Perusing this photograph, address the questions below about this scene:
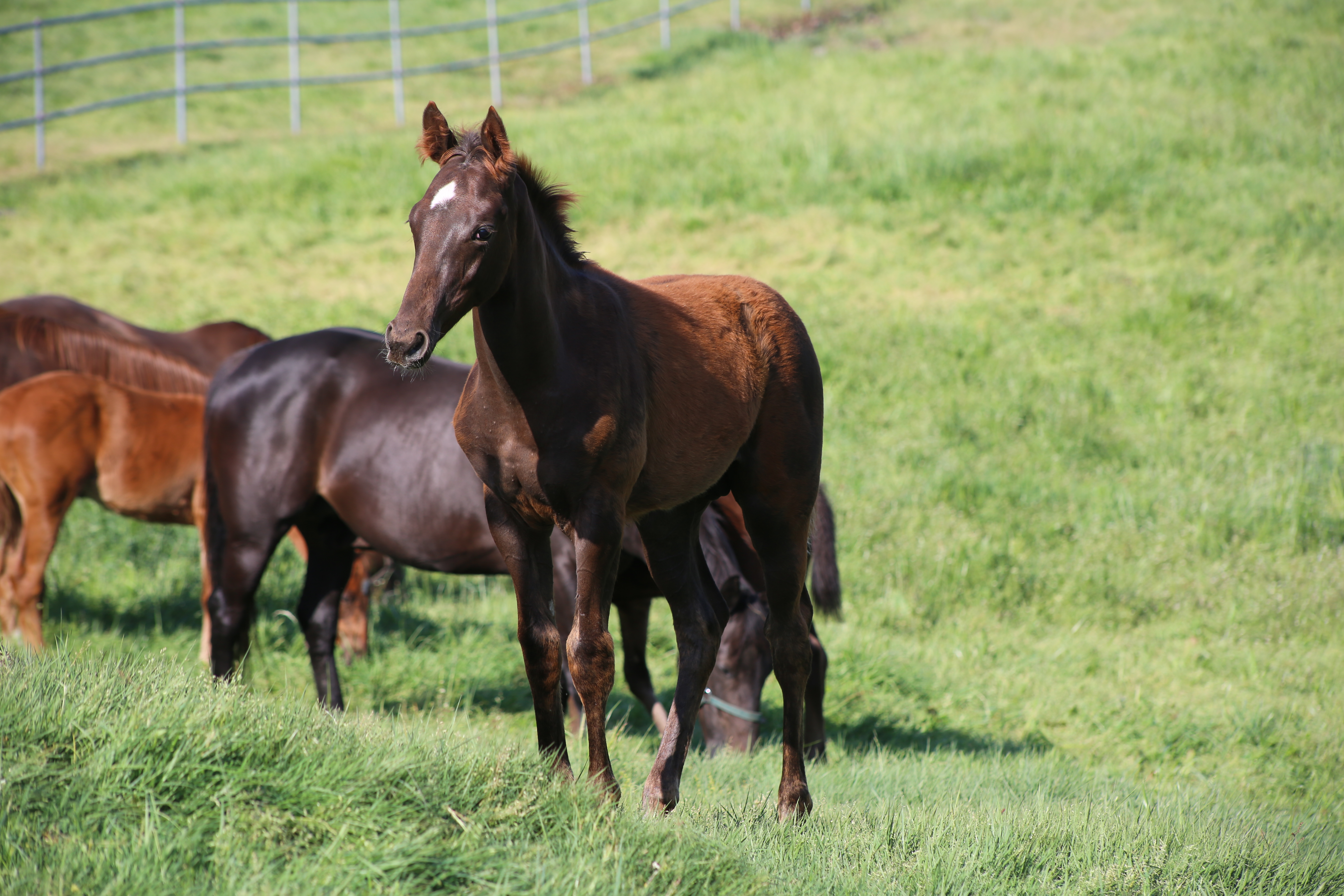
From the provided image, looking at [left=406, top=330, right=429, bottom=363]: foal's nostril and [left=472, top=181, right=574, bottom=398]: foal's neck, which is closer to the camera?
[left=406, top=330, right=429, bottom=363]: foal's nostril

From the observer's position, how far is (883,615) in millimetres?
8016

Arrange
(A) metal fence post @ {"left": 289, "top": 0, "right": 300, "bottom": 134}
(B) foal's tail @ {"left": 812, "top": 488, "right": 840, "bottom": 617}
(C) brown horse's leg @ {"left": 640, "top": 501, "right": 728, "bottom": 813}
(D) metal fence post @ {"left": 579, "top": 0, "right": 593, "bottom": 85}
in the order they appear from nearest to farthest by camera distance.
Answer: (C) brown horse's leg @ {"left": 640, "top": 501, "right": 728, "bottom": 813}, (B) foal's tail @ {"left": 812, "top": 488, "right": 840, "bottom": 617}, (A) metal fence post @ {"left": 289, "top": 0, "right": 300, "bottom": 134}, (D) metal fence post @ {"left": 579, "top": 0, "right": 593, "bottom": 85}

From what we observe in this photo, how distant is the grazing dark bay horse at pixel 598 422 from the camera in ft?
9.73

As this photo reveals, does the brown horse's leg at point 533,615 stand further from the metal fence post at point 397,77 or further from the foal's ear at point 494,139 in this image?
the metal fence post at point 397,77

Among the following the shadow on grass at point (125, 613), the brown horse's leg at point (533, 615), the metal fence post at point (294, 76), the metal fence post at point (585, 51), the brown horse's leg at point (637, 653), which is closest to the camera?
the brown horse's leg at point (533, 615)

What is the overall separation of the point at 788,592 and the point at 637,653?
2519 mm

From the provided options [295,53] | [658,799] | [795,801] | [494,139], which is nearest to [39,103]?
[295,53]

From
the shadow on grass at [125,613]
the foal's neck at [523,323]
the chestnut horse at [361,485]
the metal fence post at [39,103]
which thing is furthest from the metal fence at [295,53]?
the foal's neck at [523,323]

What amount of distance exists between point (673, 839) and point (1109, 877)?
141 cm

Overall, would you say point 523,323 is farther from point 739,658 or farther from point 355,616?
point 355,616

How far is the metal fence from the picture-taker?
19.5 metres

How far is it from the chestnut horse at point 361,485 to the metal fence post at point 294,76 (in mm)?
16638

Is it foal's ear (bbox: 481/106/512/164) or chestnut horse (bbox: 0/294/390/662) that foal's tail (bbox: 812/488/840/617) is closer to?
chestnut horse (bbox: 0/294/390/662)

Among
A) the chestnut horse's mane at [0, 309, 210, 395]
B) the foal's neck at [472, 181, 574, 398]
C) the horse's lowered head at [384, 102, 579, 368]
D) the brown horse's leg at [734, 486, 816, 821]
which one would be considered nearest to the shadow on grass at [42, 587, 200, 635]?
the chestnut horse's mane at [0, 309, 210, 395]
